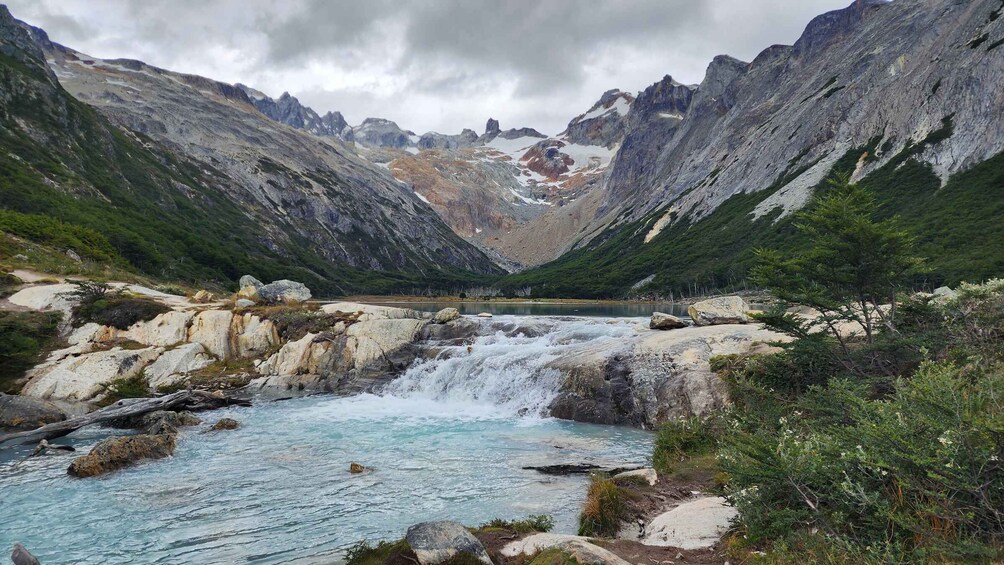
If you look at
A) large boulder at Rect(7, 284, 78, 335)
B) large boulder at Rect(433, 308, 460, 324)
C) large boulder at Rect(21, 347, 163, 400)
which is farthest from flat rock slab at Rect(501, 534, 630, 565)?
large boulder at Rect(7, 284, 78, 335)

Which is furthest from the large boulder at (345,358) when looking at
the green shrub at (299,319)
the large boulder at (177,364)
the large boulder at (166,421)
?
the large boulder at (166,421)

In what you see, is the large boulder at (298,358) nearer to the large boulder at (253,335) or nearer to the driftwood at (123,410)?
the large boulder at (253,335)

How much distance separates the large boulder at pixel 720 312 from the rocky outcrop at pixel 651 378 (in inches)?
127

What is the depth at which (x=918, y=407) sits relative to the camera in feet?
22.5

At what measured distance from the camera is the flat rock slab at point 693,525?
9.73 m

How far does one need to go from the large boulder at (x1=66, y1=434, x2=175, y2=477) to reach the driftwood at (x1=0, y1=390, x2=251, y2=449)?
23.1ft

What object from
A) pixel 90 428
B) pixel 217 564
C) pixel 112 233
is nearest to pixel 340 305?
pixel 90 428

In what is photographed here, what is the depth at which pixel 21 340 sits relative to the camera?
31.3 metres

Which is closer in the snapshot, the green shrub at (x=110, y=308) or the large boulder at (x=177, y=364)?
the large boulder at (x=177, y=364)

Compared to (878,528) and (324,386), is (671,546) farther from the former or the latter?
(324,386)

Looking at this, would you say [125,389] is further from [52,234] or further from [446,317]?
[52,234]

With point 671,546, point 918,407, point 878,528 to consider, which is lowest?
point 671,546

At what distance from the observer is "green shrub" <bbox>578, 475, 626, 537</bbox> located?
455 inches

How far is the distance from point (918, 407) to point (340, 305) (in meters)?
44.5
